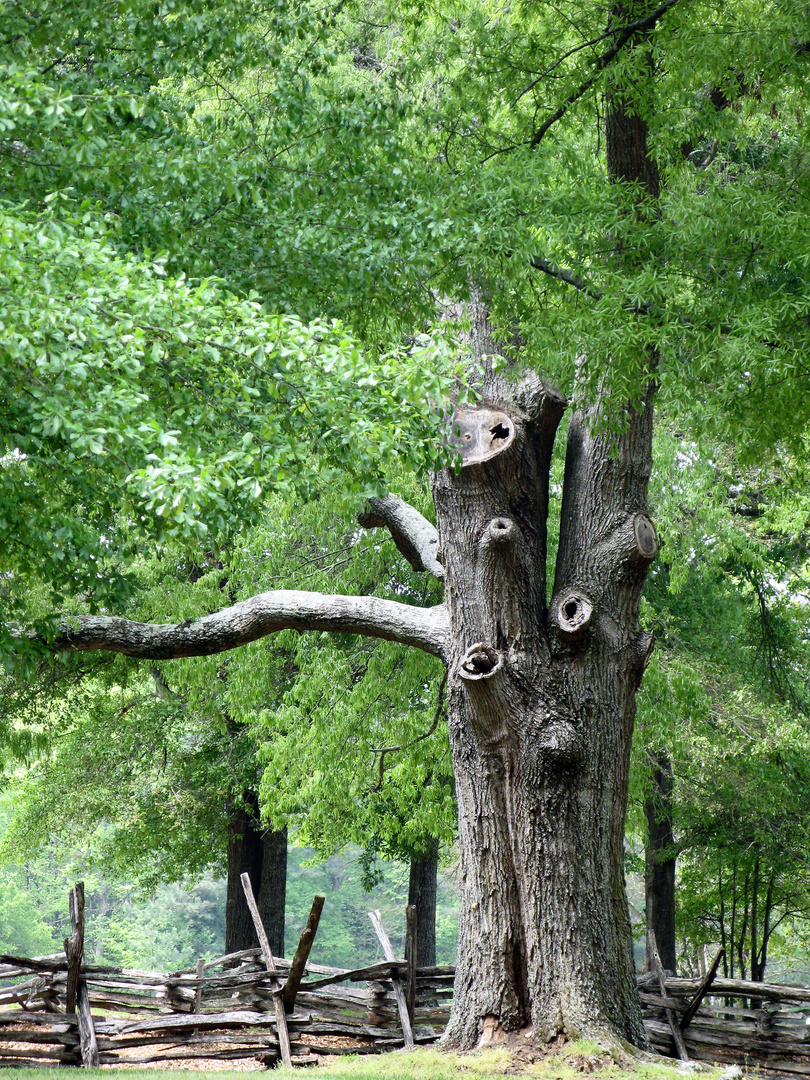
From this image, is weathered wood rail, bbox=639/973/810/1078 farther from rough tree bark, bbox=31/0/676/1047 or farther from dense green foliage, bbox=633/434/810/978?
rough tree bark, bbox=31/0/676/1047

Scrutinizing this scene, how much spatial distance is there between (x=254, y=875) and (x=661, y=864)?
20.6ft

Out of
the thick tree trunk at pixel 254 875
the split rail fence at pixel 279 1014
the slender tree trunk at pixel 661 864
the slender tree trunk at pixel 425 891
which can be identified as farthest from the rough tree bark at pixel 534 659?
the slender tree trunk at pixel 425 891

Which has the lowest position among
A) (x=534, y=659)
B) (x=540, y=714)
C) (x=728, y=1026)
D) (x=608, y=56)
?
(x=728, y=1026)

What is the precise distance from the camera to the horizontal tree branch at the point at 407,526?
8.94m

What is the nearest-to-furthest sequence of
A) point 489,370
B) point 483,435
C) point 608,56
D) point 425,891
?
1. point 608,56
2. point 483,435
3. point 489,370
4. point 425,891

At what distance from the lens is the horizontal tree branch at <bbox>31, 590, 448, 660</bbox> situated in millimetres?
7867

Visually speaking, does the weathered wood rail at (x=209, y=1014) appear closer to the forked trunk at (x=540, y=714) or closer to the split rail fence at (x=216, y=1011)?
the split rail fence at (x=216, y=1011)

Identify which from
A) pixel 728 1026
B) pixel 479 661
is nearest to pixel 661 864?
pixel 728 1026

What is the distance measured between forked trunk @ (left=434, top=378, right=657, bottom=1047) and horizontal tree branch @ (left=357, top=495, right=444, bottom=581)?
1.01m

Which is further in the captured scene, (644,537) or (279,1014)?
(279,1014)

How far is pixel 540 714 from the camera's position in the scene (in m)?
6.99

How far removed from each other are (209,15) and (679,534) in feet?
27.9

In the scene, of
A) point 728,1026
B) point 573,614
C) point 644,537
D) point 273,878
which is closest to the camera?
point 573,614

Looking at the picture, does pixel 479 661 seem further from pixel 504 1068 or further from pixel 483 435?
pixel 504 1068
